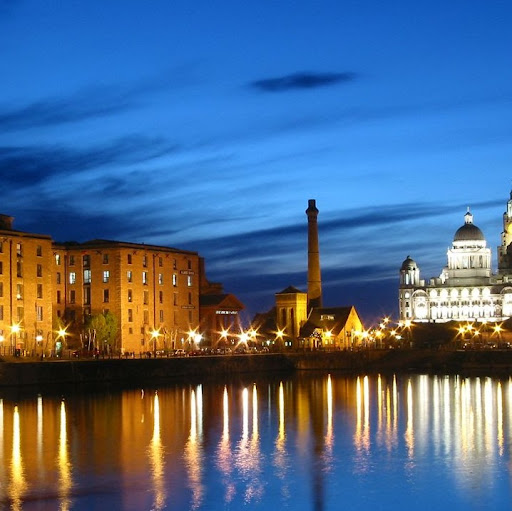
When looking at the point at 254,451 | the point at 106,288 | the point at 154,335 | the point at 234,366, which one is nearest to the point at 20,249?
the point at 106,288

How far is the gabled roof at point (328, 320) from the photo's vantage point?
135m

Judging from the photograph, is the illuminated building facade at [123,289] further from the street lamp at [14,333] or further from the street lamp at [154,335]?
the street lamp at [14,333]

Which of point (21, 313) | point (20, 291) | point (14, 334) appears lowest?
point (14, 334)

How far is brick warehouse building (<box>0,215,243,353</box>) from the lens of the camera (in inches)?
3922

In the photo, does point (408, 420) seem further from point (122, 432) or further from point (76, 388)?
point (76, 388)

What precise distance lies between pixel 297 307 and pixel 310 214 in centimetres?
1450

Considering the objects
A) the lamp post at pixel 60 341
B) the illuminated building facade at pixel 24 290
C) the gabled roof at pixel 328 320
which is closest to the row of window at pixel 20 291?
the illuminated building facade at pixel 24 290

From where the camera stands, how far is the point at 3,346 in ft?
309

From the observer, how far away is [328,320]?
447 ft

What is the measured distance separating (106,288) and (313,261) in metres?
38.4

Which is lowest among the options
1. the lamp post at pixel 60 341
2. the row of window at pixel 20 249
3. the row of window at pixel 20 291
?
the lamp post at pixel 60 341

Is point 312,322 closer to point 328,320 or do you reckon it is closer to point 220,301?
point 328,320

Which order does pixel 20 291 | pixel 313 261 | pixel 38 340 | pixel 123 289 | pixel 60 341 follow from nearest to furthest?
pixel 20 291 → pixel 38 340 → pixel 60 341 → pixel 123 289 → pixel 313 261

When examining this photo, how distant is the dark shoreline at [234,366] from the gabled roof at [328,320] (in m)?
12.3
